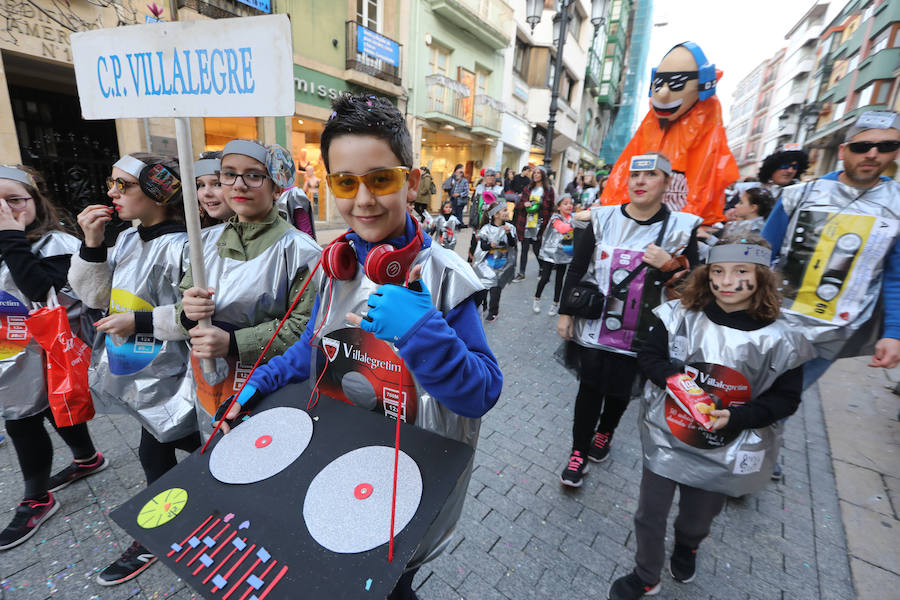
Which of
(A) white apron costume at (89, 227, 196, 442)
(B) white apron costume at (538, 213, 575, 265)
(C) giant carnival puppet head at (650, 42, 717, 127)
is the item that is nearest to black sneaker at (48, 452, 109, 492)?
(A) white apron costume at (89, 227, 196, 442)

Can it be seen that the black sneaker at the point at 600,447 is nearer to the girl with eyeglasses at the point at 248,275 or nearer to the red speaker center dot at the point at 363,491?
the girl with eyeglasses at the point at 248,275

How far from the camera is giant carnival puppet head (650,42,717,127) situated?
2629 millimetres

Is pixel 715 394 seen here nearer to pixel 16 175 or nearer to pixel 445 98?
pixel 16 175

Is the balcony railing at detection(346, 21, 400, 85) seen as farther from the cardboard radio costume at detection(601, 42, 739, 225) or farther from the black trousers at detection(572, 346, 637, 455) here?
the black trousers at detection(572, 346, 637, 455)

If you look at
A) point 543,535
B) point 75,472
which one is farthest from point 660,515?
point 75,472

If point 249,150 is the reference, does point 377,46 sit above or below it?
above

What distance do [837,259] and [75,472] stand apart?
491cm

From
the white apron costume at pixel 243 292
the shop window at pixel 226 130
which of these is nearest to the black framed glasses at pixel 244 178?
the white apron costume at pixel 243 292

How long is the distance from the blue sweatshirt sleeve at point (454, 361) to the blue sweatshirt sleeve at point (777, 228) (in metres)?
2.50

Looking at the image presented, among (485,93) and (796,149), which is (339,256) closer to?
(796,149)

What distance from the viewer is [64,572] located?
2.01m

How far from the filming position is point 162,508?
933mm

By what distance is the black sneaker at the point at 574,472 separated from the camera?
2.68 metres

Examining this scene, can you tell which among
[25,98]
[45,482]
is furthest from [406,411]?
[25,98]
